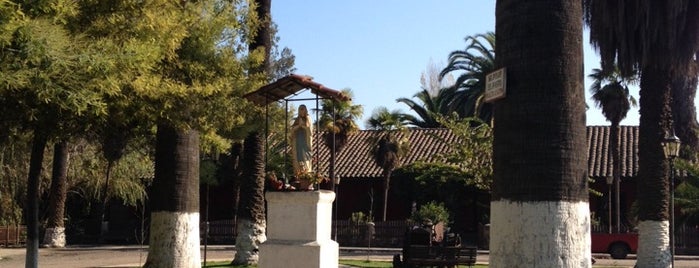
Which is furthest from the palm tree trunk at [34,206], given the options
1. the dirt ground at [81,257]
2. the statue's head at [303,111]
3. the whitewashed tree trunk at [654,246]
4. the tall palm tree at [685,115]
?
the tall palm tree at [685,115]

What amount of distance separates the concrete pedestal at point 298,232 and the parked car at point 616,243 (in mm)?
19077

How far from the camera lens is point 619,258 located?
93.9 feet

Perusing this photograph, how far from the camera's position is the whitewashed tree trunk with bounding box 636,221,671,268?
19.5 metres

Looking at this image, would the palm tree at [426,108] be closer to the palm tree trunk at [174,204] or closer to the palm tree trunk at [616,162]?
the palm tree trunk at [616,162]

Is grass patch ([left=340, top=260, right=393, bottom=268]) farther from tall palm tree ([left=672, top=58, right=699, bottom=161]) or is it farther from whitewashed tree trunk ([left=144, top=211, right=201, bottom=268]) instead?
tall palm tree ([left=672, top=58, right=699, bottom=161])

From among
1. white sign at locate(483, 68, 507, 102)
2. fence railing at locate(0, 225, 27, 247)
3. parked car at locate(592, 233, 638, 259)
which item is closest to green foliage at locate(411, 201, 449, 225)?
parked car at locate(592, 233, 638, 259)

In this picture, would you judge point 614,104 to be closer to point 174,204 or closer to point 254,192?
point 254,192

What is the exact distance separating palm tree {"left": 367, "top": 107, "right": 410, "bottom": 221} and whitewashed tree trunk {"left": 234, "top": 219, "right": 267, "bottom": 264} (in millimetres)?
18086

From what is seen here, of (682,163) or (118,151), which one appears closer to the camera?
(682,163)

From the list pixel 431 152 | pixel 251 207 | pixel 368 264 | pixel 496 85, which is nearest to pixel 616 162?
pixel 431 152

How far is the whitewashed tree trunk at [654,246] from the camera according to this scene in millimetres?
19516

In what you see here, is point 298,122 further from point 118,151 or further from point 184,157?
point 118,151

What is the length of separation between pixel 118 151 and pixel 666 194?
66.0 ft

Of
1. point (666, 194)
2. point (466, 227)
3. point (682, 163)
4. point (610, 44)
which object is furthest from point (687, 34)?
point (466, 227)
